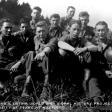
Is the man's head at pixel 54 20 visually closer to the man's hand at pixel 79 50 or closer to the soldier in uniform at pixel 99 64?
the soldier in uniform at pixel 99 64

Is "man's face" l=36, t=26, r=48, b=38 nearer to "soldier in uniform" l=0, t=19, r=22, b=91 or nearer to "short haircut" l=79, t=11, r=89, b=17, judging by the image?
"soldier in uniform" l=0, t=19, r=22, b=91

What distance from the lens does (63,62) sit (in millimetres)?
6945

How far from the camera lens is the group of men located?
21.9ft

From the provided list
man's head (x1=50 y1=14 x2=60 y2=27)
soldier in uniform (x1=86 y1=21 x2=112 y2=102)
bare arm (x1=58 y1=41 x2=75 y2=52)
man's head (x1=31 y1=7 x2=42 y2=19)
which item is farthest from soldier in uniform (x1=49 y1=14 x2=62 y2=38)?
bare arm (x1=58 y1=41 x2=75 y2=52)

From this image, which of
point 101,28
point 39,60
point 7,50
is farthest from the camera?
point 7,50

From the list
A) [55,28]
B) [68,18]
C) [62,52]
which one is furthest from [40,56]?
[68,18]

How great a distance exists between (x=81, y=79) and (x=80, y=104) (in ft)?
4.50

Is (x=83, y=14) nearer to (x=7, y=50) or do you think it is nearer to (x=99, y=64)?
(x=99, y=64)

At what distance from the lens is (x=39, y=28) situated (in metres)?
7.17

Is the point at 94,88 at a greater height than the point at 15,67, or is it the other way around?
the point at 15,67

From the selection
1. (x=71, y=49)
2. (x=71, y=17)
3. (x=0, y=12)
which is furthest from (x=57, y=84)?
(x=0, y=12)

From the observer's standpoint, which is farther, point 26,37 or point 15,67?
point 26,37

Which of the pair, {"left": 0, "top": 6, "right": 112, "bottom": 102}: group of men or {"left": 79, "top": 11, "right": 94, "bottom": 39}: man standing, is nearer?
{"left": 0, "top": 6, "right": 112, "bottom": 102}: group of men

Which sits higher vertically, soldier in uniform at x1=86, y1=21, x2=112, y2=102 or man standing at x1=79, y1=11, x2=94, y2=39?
man standing at x1=79, y1=11, x2=94, y2=39
